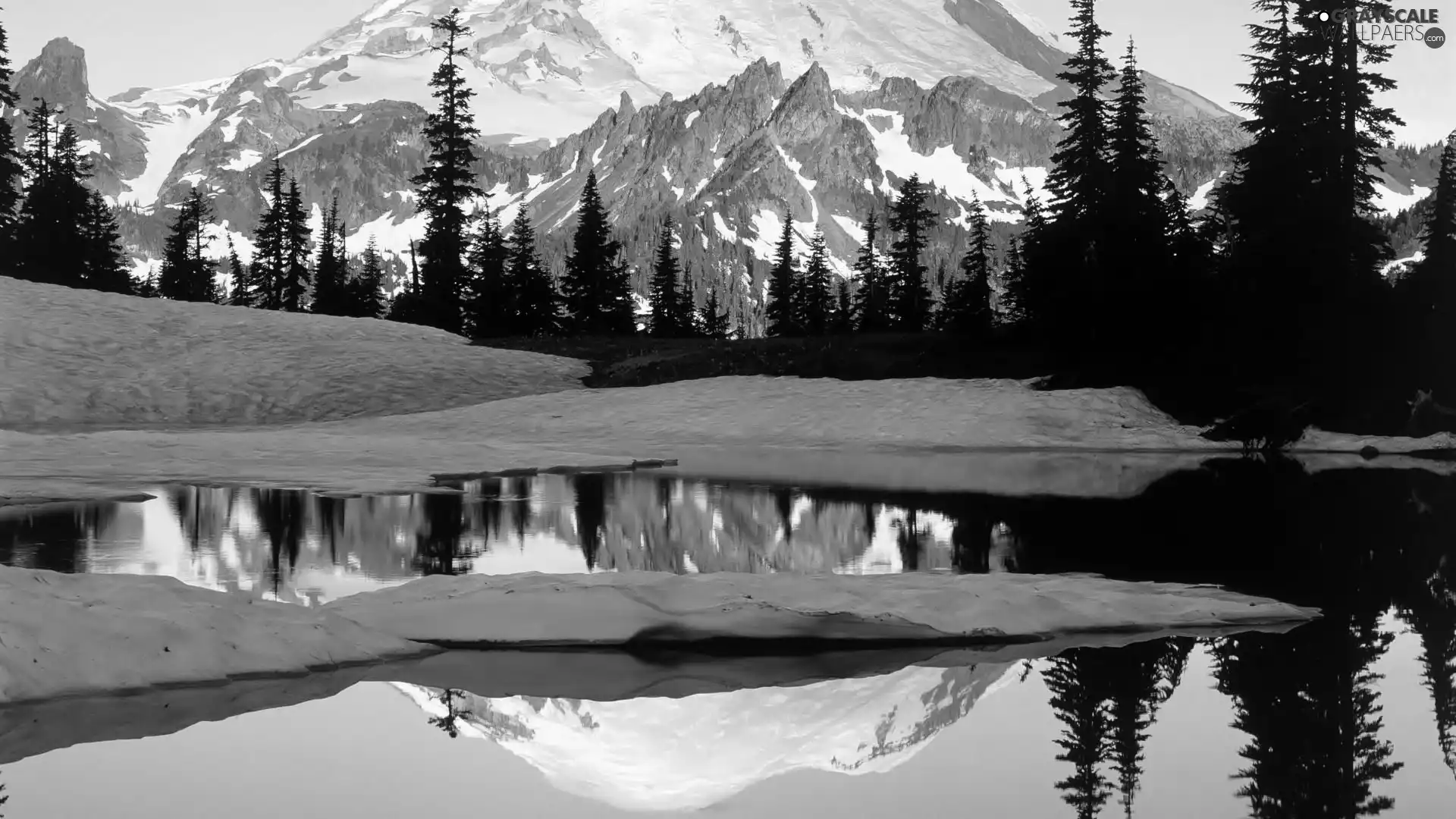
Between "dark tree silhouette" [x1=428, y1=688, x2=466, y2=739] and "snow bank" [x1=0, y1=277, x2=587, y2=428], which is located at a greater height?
"snow bank" [x1=0, y1=277, x2=587, y2=428]

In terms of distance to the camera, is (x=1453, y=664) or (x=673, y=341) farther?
(x=673, y=341)

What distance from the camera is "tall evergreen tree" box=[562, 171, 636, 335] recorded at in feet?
253

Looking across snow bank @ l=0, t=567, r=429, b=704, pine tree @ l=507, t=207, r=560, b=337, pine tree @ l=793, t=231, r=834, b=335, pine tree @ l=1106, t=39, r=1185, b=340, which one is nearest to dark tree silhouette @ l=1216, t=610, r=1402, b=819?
snow bank @ l=0, t=567, r=429, b=704

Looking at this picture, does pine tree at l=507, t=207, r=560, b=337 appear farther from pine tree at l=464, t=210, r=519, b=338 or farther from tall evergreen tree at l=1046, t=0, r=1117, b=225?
tall evergreen tree at l=1046, t=0, r=1117, b=225

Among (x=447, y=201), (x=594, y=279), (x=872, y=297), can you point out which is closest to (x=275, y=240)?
(x=594, y=279)

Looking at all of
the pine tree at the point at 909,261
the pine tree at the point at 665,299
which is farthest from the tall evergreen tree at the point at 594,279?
the pine tree at the point at 909,261

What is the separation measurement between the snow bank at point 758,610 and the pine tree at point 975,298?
108 ft

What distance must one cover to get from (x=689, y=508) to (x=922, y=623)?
8.68m

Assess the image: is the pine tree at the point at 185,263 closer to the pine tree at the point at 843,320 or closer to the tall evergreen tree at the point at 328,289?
the tall evergreen tree at the point at 328,289

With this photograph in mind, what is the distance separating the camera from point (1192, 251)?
131ft

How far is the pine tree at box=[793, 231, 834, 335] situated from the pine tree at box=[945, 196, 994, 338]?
10.5 meters

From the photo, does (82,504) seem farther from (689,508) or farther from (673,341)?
(673,341)

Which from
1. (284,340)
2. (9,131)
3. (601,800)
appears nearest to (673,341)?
(284,340)

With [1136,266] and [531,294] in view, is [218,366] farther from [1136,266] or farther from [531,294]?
[531,294]
